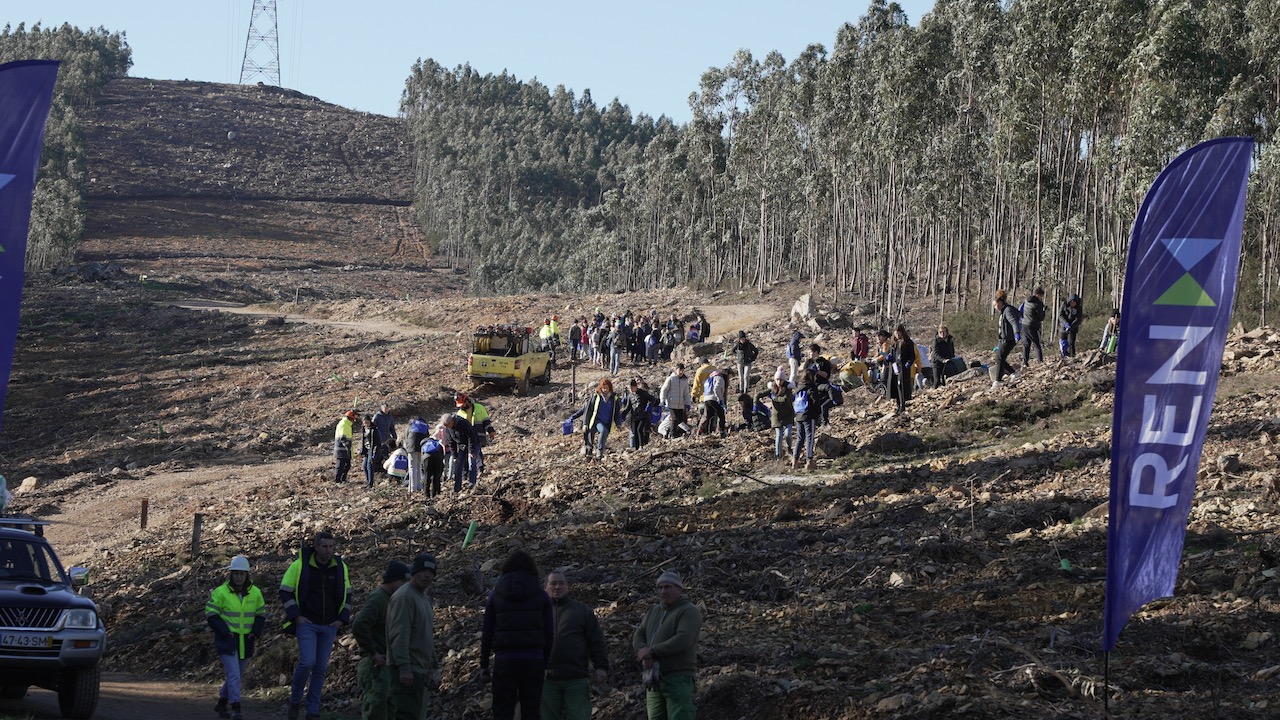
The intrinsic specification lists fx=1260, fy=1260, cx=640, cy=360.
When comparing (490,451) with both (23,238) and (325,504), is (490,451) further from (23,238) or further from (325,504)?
(23,238)

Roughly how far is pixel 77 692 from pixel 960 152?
155 feet

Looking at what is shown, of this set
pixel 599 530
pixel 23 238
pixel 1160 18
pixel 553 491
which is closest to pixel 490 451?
pixel 553 491

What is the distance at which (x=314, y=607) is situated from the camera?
9.78 meters

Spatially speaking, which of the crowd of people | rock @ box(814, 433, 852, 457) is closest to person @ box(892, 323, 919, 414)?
rock @ box(814, 433, 852, 457)

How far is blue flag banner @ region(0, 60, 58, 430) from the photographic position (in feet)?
27.8

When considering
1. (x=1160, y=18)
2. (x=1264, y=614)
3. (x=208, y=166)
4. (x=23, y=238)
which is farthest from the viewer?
(x=208, y=166)

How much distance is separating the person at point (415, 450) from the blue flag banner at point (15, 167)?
11.8 m

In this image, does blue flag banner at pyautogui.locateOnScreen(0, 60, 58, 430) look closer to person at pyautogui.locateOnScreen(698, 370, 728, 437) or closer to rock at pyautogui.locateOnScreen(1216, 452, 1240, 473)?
rock at pyautogui.locateOnScreen(1216, 452, 1240, 473)

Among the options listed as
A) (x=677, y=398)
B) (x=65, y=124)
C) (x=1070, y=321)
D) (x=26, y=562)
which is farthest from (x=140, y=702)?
(x=65, y=124)

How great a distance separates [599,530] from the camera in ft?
52.1

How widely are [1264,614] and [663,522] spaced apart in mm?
7686

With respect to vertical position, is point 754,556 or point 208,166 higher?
point 208,166

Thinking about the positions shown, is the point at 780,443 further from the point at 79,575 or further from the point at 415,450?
the point at 79,575

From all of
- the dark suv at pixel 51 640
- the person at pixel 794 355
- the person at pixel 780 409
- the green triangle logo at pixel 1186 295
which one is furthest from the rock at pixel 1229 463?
the dark suv at pixel 51 640
